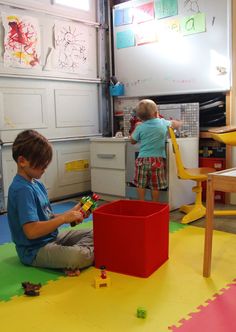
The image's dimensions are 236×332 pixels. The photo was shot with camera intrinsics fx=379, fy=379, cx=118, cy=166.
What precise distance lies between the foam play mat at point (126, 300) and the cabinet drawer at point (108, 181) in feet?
4.83

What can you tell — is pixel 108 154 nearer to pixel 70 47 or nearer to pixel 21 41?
pixel 70 47

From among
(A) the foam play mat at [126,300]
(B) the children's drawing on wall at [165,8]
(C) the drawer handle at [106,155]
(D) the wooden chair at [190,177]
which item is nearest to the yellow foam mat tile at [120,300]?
(A) the foam play mat at [126,300]

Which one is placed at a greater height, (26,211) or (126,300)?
(26,211)

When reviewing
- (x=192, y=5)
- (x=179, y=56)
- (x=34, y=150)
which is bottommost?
(x=34, y=150)

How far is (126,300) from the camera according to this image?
1725 mm

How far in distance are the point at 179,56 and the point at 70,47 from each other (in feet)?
3.73

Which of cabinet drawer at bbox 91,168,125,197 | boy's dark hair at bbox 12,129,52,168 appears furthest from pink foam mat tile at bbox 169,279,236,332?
cabinet drawer at bbox 91,168,125,197

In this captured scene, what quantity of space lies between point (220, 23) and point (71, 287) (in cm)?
267

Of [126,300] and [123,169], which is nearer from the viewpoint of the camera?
[126,300]

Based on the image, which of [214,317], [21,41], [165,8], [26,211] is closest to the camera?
[214,317]

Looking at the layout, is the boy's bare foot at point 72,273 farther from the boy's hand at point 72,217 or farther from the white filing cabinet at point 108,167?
the white filing cabinet at point 108,167

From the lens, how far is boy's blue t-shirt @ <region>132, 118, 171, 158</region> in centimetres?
318

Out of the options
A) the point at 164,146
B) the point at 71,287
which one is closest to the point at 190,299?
the point at 71,287

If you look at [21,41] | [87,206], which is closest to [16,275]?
[87,206]
